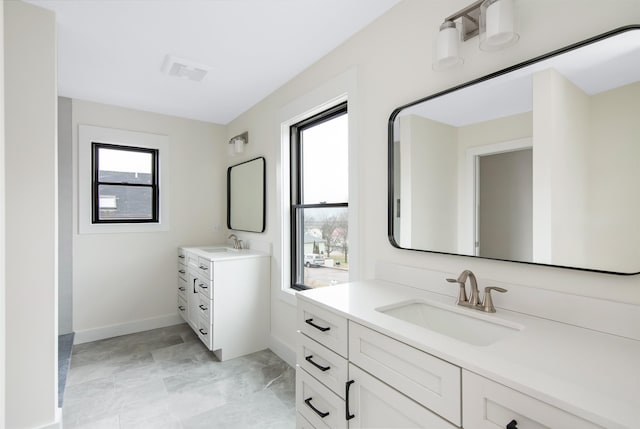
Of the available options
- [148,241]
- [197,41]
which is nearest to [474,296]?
[197,41]

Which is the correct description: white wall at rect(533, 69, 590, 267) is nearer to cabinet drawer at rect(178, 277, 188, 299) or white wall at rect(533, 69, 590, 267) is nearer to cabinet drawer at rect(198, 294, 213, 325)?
cabinet drawer at rect(198, 294, 213, 325)

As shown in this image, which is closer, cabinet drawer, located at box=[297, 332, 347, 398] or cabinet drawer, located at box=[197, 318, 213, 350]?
cabinet drawer, located at box=[297, 332, 347, 398]

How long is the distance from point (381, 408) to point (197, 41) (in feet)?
7.82

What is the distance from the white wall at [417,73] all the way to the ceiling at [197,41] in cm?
15

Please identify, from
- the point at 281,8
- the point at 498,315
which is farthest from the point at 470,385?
the point at 281,8

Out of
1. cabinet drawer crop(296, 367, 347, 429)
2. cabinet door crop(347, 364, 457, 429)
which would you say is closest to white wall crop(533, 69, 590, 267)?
cabinet door crop(347, 364, 457, 429)

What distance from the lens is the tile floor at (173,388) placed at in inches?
78.0

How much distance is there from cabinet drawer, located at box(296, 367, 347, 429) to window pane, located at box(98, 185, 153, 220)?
2.94 m

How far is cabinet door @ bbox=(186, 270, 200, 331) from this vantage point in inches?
121

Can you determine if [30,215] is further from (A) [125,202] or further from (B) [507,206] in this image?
(B) [507,206]

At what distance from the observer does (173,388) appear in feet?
7.64

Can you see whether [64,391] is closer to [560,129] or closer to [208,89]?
[208,89]

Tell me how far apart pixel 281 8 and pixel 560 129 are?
1560mm

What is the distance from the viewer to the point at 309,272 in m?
2.74
